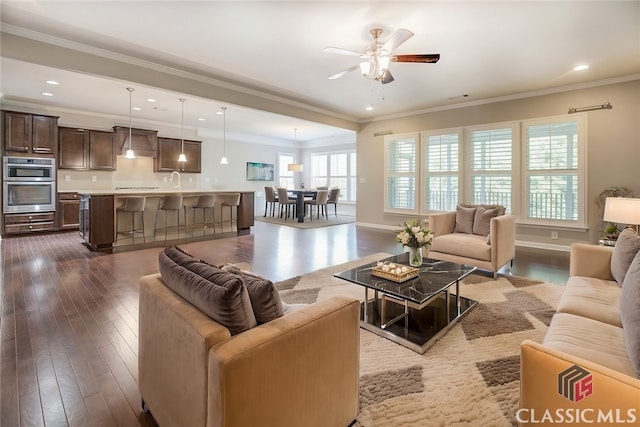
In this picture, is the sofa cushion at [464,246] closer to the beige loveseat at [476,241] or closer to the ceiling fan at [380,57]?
the beige loveseat at [476,241]

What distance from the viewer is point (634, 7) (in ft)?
9.68

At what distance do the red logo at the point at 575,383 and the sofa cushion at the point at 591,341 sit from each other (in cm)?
38

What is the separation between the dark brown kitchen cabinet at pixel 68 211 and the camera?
6918mm

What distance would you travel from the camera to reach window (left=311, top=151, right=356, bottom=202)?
10977 mm

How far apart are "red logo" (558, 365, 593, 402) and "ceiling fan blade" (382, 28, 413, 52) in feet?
9.10

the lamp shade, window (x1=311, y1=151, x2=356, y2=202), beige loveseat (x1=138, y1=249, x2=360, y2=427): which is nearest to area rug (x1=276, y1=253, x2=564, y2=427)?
beige loveseat (x1=138, y1=249, x2=360, y2=427)

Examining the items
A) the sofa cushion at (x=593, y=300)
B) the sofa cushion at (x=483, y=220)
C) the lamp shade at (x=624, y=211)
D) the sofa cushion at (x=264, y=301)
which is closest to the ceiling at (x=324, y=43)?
the lamp shade at (x=624, y=211)

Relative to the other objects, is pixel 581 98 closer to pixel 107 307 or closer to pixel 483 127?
pixel 483 127

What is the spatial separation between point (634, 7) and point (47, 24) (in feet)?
19.4

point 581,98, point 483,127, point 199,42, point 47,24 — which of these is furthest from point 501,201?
point 47,24

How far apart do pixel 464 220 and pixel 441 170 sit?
257cm

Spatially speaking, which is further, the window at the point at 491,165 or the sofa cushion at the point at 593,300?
the window at the point at 491,165

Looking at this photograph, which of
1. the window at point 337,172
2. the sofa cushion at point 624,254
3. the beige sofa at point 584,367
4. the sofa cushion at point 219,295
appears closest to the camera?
the beige sofa at point 584,367

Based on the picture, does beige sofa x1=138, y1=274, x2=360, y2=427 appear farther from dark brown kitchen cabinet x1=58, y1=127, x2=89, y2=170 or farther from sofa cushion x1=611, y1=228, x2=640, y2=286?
dark brown kitchen cabinet x1=58, y1=127, x2=89, y2=170
